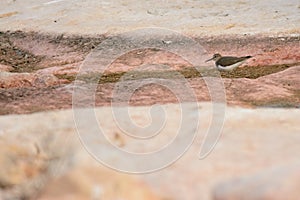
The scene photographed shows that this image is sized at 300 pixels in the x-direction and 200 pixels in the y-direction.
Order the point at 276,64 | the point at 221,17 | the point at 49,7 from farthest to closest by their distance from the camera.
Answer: the point at 49,7 → the point at 221,17 → the point at 276,64

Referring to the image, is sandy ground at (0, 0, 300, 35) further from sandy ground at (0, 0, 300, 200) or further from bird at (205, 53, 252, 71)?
bird at (205, 53, 252, 71)

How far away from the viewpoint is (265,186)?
16.8ft

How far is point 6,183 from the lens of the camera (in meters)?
5.98

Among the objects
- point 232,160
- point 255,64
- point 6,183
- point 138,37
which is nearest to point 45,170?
point 6,183

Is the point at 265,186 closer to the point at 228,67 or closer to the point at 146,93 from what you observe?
the point at 146,93

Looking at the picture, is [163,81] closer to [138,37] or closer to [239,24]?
[138,37]

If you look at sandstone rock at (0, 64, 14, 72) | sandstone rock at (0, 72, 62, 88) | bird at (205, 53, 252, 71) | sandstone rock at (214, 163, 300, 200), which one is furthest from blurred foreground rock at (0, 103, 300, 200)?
sandstone rock at (0, 64, 14, 72)

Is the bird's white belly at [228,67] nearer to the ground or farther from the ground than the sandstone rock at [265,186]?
nearer to the ground

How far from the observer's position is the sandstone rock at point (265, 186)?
5051 mm

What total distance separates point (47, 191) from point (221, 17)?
12937 millimetres

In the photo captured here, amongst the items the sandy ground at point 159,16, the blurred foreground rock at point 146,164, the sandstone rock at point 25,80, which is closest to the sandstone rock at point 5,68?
the sandstone rock at point 25,80

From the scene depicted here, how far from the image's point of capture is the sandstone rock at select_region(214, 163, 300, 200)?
505 cm

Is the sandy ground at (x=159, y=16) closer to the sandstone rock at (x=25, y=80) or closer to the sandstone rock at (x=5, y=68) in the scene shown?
the sandstone rock at (x=5, y=68)

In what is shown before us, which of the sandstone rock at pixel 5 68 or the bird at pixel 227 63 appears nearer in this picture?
the bird at pixel 227 63
